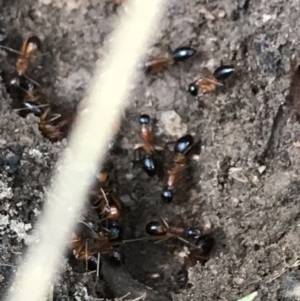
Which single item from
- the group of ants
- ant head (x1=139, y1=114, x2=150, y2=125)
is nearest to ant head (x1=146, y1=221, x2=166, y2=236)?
the group of ants

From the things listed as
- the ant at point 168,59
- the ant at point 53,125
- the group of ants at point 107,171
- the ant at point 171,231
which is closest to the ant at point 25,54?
the group of ants at point 107,171

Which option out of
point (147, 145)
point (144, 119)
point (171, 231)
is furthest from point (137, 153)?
point (171, 231)

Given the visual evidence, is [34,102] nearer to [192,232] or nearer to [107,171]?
[107,171]

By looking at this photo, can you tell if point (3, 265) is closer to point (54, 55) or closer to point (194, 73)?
point (54, 55)

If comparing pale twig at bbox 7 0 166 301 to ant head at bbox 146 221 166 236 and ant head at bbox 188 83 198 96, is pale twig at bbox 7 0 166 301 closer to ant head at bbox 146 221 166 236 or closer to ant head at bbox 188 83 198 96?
ant head at bbox 188 83 198 96

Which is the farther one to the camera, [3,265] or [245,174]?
[245,174]

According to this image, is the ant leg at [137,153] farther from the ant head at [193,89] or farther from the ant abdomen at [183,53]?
the ant abdomen at [183,53]

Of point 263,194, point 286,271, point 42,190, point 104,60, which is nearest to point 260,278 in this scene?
point 286,271
